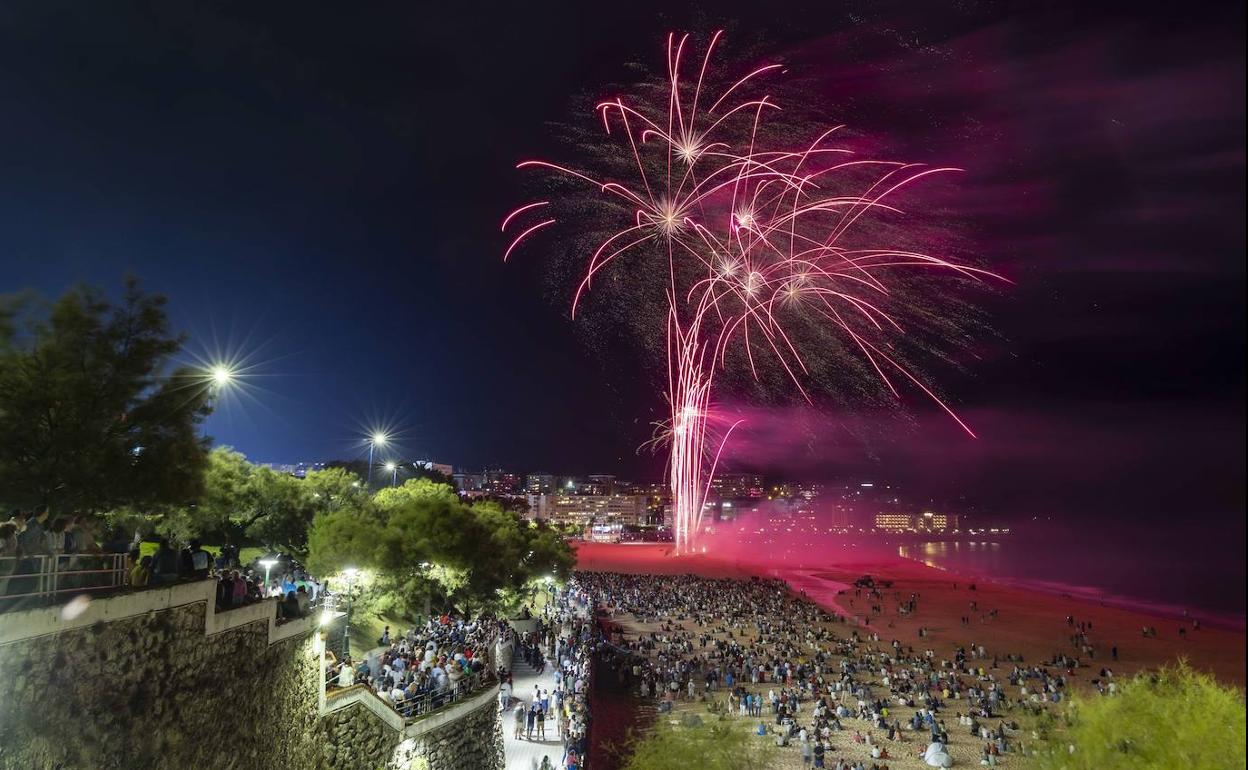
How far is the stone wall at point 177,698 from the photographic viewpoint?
7898 millimetres

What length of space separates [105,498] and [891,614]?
1958 inches

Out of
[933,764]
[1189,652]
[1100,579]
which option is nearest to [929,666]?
[933,764]

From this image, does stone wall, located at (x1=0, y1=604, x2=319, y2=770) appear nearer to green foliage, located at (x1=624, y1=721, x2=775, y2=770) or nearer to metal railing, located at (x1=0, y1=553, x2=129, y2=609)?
metal railing, located at (x1=0, y1=553, x2=129, y2=609)

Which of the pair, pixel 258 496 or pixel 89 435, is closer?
pixel 89 435

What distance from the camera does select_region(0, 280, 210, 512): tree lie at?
12062 millimetres

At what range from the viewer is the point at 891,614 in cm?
5284

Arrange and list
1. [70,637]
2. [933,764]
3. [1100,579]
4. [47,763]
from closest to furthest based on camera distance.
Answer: [47,763] < [70,637] < [933,764] < [1100,579]

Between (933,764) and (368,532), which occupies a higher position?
(368,532)

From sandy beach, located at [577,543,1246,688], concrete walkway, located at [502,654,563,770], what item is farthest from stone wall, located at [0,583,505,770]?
sandy beach, located at [577,543,1246,688]

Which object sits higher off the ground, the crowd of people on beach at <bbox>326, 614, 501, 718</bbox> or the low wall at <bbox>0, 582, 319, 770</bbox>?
the low wall at <bbox>0, 582, 319, 770</bbox>

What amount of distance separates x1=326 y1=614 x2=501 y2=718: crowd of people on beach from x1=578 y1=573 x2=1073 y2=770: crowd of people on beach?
8.41 m

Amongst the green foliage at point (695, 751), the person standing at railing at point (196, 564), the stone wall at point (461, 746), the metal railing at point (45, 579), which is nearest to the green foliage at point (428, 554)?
the stone wall at point (461, 746)

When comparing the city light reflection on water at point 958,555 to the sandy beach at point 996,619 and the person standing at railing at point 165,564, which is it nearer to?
the sandy beach at point 996,619

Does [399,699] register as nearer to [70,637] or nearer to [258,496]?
[70,637]
